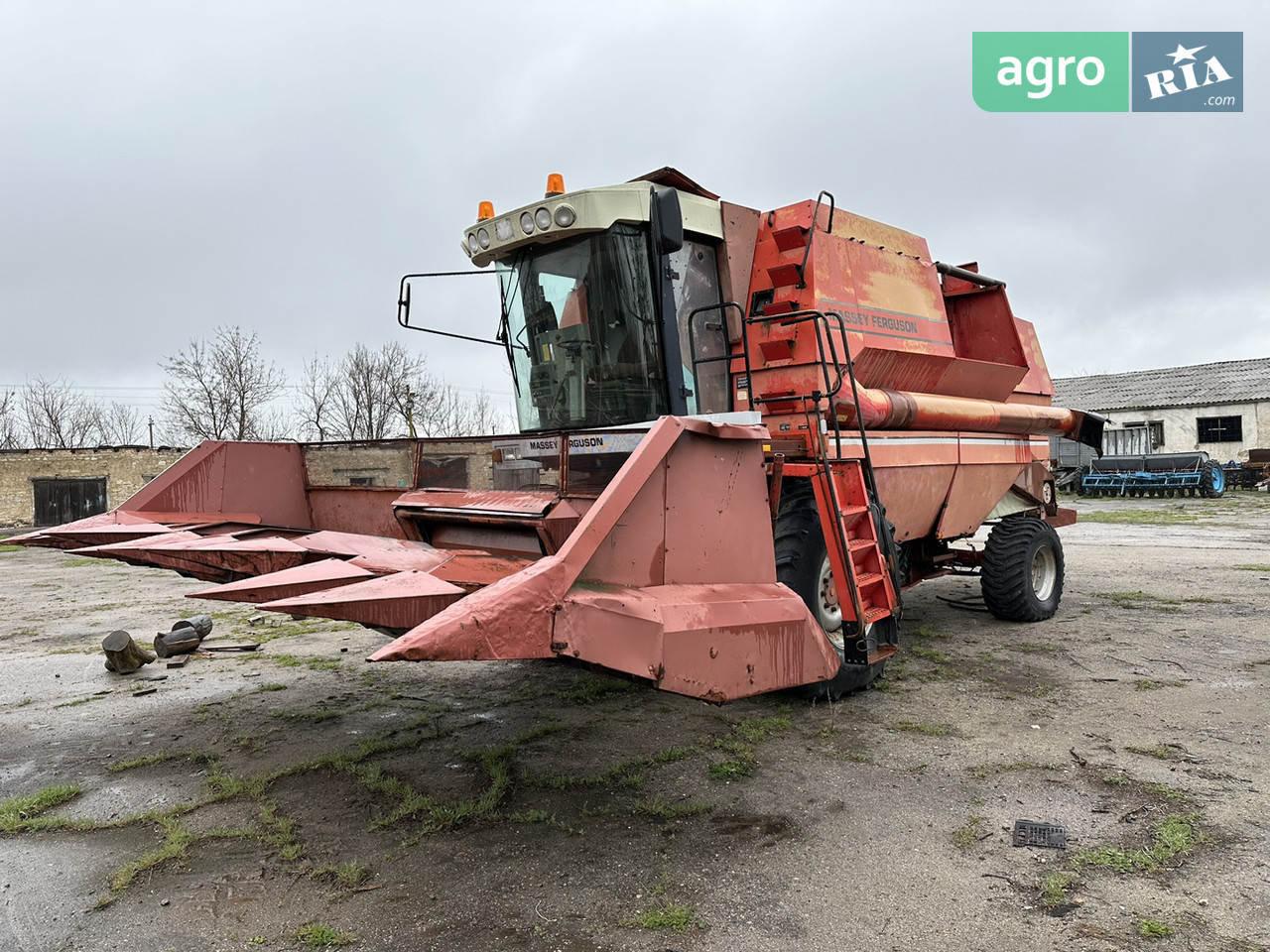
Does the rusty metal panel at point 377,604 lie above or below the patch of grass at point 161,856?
above

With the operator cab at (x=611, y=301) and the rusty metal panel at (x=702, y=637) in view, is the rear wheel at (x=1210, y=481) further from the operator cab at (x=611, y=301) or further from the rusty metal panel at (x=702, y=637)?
the rusty metal panel at (x=702, y=637)

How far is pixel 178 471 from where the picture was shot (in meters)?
4.93

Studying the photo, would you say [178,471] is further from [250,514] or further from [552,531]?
[552,531]

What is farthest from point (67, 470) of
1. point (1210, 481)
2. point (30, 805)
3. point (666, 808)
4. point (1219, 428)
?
point (1219, 428)

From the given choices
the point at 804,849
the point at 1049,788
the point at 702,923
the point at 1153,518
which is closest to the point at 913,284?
the point at 1049,788

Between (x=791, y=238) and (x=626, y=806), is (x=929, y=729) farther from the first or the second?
(x=791, y=238)

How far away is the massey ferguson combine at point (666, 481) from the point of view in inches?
111

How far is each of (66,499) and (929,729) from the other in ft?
81.9

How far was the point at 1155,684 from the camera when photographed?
507 centimetres

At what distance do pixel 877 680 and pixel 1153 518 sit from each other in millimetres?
16810

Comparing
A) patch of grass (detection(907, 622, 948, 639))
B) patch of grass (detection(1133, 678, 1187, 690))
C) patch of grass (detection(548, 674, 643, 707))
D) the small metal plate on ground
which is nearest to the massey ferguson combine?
patch of grass (detection(907, 622, 948, 639))

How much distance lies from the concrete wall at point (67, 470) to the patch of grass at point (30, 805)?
21767mm

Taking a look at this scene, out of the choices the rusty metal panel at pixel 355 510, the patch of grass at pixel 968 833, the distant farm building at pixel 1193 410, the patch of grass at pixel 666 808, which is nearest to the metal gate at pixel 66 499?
the rusty metal panel at pixel 355 510

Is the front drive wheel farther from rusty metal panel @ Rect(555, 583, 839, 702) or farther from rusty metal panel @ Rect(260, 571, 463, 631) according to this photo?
rusty metal panel @ Rect(260, 571, 463, 631)
